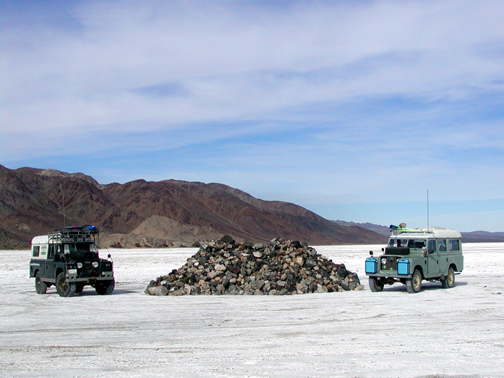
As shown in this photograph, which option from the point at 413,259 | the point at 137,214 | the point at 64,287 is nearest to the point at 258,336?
the point at 413,259

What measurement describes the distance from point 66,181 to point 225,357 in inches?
6127

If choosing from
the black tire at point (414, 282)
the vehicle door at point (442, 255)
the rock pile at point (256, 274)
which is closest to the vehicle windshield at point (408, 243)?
the vehicle door at point (442, 255)

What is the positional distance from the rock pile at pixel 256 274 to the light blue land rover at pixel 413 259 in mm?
2407

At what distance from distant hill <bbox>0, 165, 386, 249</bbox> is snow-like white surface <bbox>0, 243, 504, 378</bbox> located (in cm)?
8278

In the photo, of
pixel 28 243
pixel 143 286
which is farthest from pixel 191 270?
pixel 28 243

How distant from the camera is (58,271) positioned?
21906 millimetres

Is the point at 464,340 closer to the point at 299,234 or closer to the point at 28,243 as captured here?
the point at 28,243

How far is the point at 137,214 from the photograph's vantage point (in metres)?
155

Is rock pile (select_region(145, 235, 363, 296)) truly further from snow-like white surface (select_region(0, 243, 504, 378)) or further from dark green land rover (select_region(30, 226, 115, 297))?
dark green land rover (select_region(30, 226, 115, 297))

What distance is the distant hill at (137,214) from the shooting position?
4766 inches

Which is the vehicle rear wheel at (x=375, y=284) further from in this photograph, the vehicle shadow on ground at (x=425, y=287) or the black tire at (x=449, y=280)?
the black tire at (x=449, y=280)

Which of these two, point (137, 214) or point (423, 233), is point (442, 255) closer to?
point (423, 233)

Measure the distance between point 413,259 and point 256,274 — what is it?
6347 millimetres

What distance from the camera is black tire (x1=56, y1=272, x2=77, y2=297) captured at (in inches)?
850
